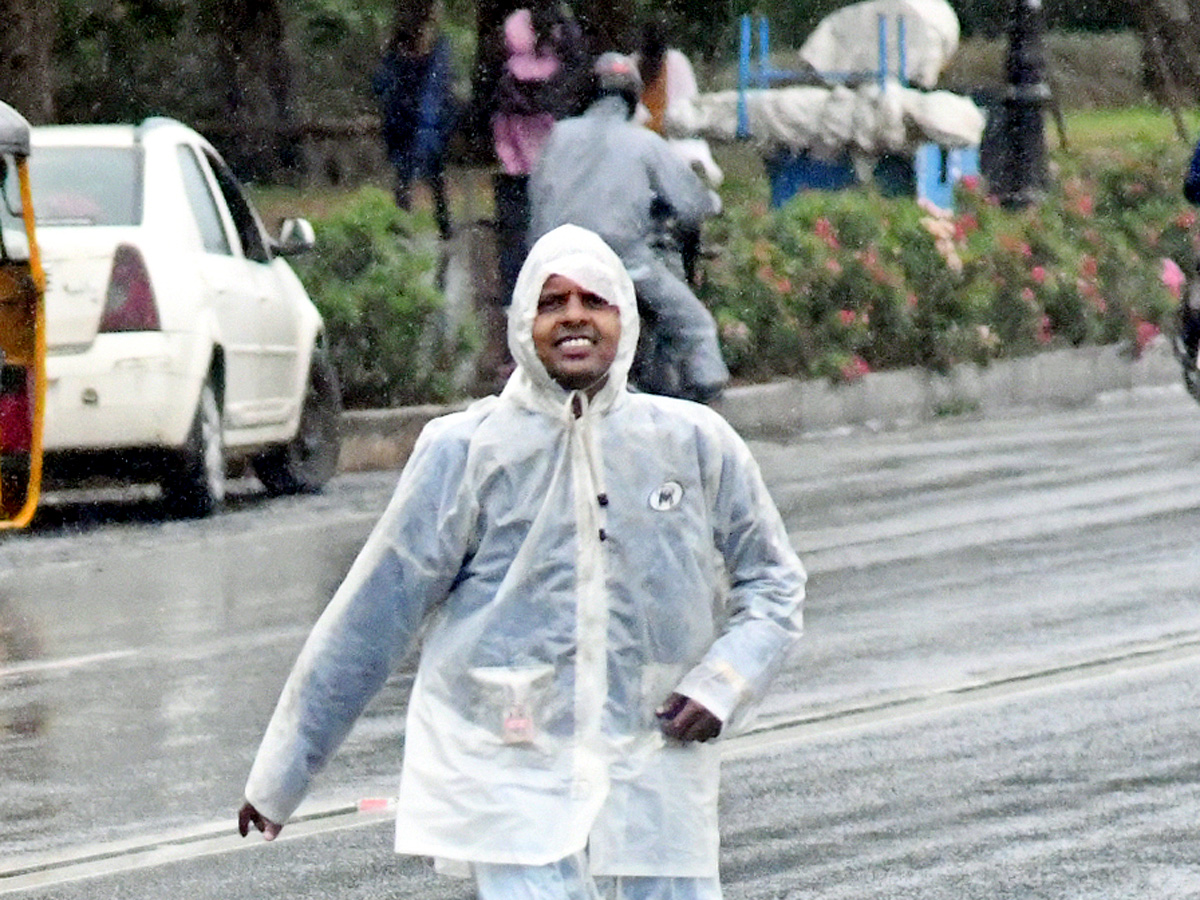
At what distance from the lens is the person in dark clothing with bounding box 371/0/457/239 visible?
64.6ft

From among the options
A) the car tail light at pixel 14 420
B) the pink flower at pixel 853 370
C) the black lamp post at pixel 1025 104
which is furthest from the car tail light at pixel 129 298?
the black lamp post at pixel 1025 104

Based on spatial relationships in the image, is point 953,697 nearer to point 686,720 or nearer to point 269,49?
point 686,720

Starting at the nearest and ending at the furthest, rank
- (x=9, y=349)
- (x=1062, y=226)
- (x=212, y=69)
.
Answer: (x=9, y=349)
(x=1062, y=226)
(x=212, y=69)

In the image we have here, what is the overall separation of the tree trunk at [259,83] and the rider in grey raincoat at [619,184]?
1741cm

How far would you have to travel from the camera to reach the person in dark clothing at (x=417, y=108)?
19703mm

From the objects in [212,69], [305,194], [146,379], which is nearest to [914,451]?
[146,379]

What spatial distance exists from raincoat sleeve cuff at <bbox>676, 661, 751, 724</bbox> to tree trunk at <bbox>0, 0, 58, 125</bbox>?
13688 mm

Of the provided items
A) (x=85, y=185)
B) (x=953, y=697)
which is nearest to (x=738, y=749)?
(x=953, y=697)

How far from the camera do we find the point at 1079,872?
6.79 meters

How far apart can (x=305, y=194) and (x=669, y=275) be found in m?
17.9

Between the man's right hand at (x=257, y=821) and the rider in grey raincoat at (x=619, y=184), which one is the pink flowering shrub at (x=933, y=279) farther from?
the man's right hand at (x=257, y=821)

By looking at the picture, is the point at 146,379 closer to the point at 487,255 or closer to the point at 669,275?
the point at 669,275

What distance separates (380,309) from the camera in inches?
628

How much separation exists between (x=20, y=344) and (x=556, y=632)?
26.8ft
